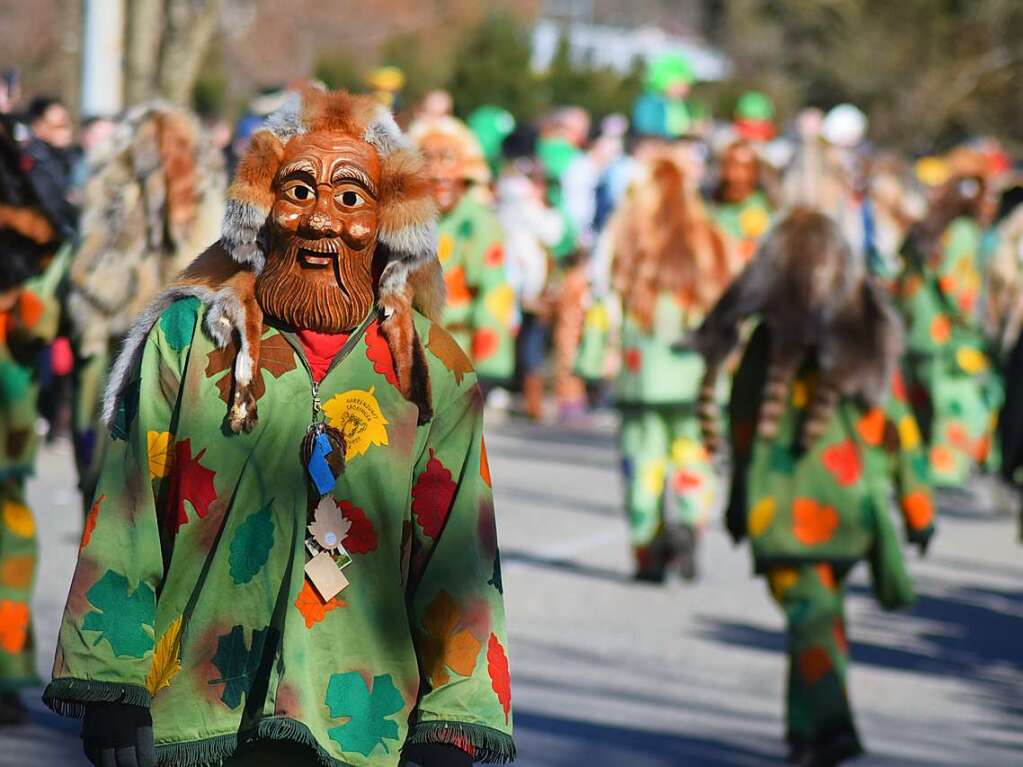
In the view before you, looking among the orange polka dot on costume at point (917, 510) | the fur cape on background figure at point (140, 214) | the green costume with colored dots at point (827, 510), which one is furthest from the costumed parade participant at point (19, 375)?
the orange polka dot on costume at point (917, 510)

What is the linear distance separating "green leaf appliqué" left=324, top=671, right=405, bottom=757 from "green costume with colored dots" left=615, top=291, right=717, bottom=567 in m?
7.05

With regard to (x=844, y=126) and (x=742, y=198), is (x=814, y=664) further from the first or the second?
(x=844, y=126)

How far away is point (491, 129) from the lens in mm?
22578

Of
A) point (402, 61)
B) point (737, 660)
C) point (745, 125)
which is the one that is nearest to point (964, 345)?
point (745, 125)

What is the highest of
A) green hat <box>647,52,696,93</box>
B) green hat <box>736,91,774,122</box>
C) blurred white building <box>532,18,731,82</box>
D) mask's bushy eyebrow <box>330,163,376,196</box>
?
blurred white building <box>532,18,731,82</box>

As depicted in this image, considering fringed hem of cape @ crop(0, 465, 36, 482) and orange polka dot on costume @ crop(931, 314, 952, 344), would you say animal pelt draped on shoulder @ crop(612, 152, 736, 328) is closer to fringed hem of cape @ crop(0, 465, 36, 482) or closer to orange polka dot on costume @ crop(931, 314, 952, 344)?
orange polka dot on costume @ crop(931, 314, 952, 344)

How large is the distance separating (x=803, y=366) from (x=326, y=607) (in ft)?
12.2

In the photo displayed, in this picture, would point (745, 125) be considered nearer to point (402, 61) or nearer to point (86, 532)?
point (86, 532)

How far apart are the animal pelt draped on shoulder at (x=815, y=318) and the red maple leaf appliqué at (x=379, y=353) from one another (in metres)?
3.42

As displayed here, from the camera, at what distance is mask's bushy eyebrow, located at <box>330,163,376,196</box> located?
433 centimetres

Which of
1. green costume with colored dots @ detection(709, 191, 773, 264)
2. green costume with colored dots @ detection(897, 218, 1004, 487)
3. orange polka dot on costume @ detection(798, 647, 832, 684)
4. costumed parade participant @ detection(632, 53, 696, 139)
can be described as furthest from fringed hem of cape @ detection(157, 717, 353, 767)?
costumed parade participant @ detection(632, 53, 696, 139)

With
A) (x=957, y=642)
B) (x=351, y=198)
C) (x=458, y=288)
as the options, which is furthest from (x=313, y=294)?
(x=458, y=288)

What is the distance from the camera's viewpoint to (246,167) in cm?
439

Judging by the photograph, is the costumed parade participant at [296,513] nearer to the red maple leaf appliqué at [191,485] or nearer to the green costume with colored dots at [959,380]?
the red maple leaf appliqué at [191,485]
